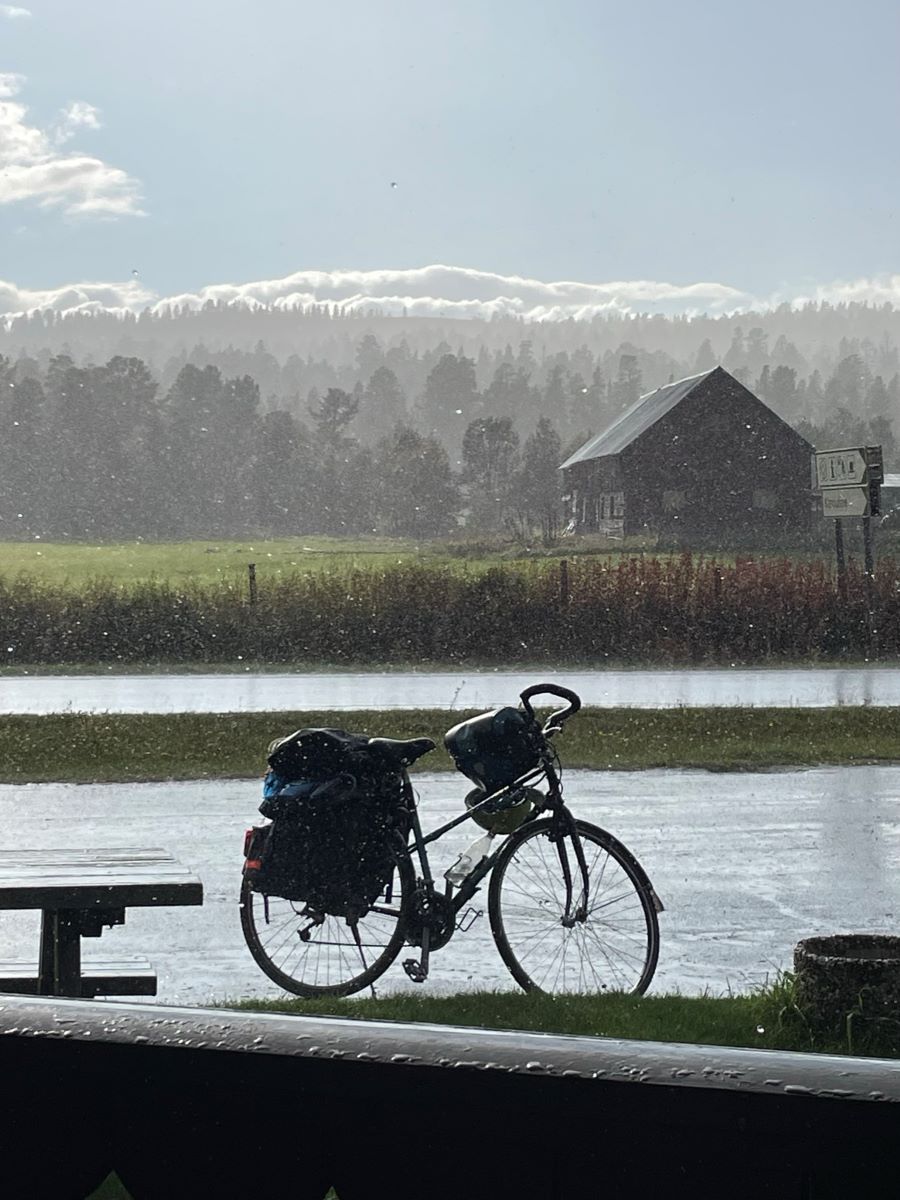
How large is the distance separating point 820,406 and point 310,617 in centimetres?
12743

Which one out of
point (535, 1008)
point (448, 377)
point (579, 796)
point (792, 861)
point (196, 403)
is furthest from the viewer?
point (448, 377)

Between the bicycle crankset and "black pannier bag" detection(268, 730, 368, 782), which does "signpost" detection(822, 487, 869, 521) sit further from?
"black pannier bag" detection(268, 730, 368, 782)

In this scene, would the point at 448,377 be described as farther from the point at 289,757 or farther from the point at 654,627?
the point at 289,757

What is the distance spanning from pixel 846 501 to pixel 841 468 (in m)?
0.54

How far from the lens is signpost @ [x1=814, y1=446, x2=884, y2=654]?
26.5m

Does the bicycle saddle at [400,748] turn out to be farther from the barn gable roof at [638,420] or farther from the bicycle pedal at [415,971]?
the barn gable roof at [638,420]

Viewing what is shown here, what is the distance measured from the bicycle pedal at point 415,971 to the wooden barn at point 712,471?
5374cm

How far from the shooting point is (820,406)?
148250mm

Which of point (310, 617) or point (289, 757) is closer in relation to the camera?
point (289, 757)

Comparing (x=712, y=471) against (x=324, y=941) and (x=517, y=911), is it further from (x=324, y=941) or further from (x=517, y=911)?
(x=324, y=941)

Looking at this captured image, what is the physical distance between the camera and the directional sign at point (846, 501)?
91.0ft

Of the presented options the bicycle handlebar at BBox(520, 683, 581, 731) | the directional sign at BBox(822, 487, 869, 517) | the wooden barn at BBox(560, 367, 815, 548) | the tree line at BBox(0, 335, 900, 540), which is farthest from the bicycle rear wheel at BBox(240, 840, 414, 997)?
→ the tree line at BBox(0, 335, 900, 540)

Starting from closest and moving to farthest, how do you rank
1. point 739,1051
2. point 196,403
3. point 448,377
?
point 739,1051, point 196,403, point 448,377

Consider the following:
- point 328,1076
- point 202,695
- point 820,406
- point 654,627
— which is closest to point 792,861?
point 328,1076
